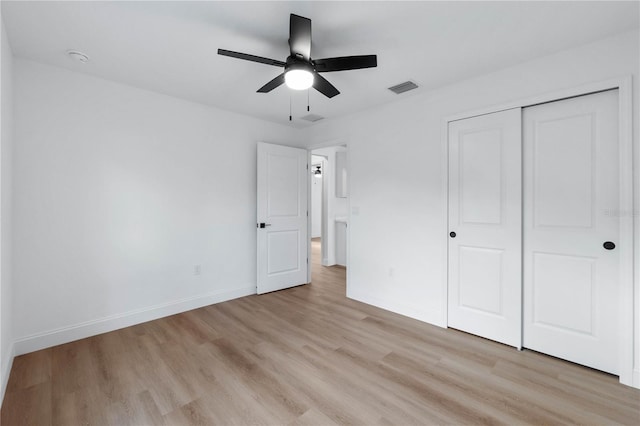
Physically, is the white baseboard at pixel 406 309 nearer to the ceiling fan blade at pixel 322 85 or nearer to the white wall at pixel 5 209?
the ceiling fan blade at pixel 322 85

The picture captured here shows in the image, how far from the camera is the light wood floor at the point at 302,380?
1.78m

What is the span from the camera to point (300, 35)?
1862mm

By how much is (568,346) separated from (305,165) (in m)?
3.75

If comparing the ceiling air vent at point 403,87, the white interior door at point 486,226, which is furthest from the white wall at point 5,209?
the white interior door at point 486,226

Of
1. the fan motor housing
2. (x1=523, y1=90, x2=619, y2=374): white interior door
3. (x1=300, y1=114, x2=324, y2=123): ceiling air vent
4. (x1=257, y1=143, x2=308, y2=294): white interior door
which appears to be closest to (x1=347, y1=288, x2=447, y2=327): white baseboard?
(x1=523, y1=90, x2=619, y2=374): white interior door

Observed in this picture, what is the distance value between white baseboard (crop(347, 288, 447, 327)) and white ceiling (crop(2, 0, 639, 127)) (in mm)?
2481

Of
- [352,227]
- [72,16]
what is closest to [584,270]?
[352,227]

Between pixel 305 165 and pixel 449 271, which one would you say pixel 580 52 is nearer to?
pixel 449 271

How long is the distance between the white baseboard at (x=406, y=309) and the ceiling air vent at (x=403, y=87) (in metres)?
2.44

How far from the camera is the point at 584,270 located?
229cm

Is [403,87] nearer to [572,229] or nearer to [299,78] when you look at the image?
[299,78]

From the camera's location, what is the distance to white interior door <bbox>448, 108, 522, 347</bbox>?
259cm

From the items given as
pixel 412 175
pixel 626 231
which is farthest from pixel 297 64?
pixel 626 231

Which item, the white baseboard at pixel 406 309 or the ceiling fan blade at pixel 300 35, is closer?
the ceiling fan blade at pixel 300 35
